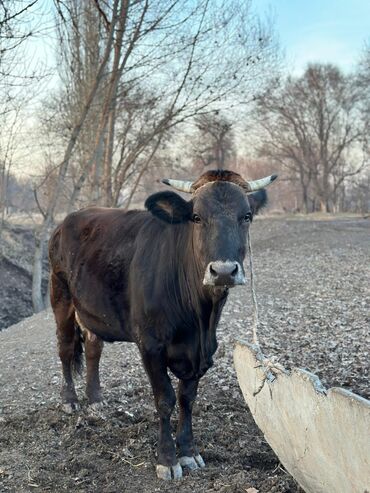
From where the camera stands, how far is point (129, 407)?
6238 mm

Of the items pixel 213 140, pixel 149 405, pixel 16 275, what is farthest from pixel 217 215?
pixel 213 140

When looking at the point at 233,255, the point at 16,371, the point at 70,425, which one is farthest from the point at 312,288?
the point at 233,255

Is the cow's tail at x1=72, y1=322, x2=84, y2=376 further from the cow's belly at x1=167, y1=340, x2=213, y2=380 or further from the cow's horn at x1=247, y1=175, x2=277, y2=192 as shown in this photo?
the cow's horn at x1=247, y1=175, x2=277, y2=192

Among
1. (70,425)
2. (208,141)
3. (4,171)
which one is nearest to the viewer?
(70,425)

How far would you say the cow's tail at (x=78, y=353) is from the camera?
6766 millimetres

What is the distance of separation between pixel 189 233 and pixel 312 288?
9113mm

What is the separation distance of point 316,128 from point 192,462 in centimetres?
4250

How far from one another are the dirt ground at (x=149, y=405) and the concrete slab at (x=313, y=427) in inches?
13.9

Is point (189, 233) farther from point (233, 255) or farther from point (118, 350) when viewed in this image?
point (118, 350)

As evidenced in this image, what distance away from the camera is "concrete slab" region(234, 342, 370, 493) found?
3.18 meters

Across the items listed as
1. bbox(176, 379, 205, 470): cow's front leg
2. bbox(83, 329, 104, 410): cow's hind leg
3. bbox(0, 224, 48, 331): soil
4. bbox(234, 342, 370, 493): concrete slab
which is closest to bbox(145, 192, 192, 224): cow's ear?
bbox(234, 342, 370, 493): concrete slab

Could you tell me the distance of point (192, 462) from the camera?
189 inches

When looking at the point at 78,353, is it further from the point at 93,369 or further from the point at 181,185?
the point at 181,185

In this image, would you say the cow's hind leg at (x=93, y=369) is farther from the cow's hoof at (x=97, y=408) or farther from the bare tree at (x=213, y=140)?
the bare tree at (x=213, y=140)
